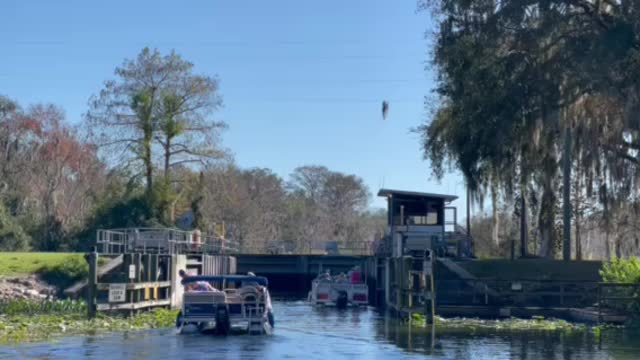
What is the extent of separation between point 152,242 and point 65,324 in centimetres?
1530

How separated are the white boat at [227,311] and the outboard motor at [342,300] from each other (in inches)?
711

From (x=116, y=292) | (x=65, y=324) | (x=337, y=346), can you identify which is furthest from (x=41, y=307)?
(x=337, y=346)

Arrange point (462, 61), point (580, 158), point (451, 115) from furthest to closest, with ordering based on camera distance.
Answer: point (580, 158), point (451, 115), point (462, 61)

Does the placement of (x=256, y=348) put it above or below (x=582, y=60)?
below

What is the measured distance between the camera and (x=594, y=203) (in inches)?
2066

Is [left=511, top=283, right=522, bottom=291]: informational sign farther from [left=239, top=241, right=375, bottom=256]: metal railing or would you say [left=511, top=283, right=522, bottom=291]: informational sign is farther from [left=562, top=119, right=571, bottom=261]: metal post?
[left=239, top=241, right=375, bottom=256]: metal railing

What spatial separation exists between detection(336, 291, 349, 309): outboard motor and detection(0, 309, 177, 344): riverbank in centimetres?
1331

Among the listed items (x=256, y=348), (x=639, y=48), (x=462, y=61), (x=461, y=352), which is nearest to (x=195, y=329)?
(x=256, y=348)

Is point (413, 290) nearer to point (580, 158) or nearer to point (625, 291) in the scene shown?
point (625, 291)

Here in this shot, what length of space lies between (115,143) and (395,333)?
34423 mm

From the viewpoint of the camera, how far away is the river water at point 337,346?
27703 millimetres

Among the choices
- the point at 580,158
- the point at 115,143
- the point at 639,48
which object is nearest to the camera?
the point at 639,48

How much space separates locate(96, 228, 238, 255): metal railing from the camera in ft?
159

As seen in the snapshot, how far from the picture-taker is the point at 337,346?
3116 cm
